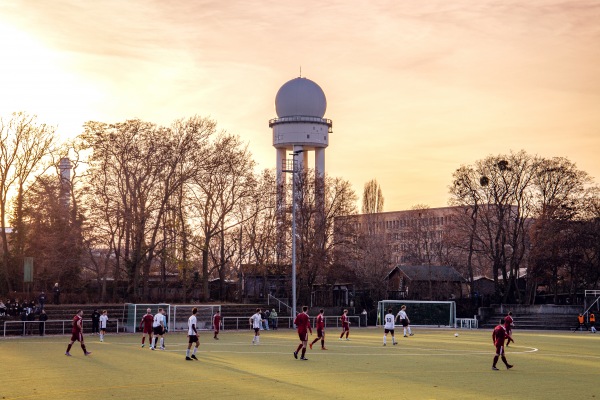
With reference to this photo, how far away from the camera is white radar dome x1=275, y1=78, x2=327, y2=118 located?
98.8 meters

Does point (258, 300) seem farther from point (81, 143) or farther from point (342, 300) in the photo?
point (81, 143)

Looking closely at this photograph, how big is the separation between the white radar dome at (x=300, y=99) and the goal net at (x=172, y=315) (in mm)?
40124

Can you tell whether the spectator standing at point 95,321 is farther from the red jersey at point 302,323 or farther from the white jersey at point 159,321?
the red jersey at point 302,323

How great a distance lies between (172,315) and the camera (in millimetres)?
60969

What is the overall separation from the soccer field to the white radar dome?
194 feet

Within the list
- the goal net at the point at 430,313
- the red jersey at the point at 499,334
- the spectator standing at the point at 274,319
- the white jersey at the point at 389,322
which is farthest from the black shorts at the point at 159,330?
the goal net at the point at 430,313

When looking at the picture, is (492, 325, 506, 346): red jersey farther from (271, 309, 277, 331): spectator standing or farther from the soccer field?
(271, 309, 277, 331): spectator standing

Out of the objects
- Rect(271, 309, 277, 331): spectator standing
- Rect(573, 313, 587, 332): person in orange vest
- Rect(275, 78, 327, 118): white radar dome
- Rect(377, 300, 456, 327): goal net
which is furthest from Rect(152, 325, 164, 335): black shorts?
Rect(275, 78, 327, 118): white radar dome

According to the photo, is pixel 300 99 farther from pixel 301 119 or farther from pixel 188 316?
pixel 188 316

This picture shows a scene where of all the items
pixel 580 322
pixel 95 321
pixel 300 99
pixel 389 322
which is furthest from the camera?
pixel 300 99

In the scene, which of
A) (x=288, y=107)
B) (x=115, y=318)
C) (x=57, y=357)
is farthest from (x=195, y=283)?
(x=57, y=357)

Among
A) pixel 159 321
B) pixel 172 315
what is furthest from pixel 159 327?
pixel 172 315

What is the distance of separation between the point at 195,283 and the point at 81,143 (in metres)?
19.7

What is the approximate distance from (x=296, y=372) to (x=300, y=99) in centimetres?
7352
